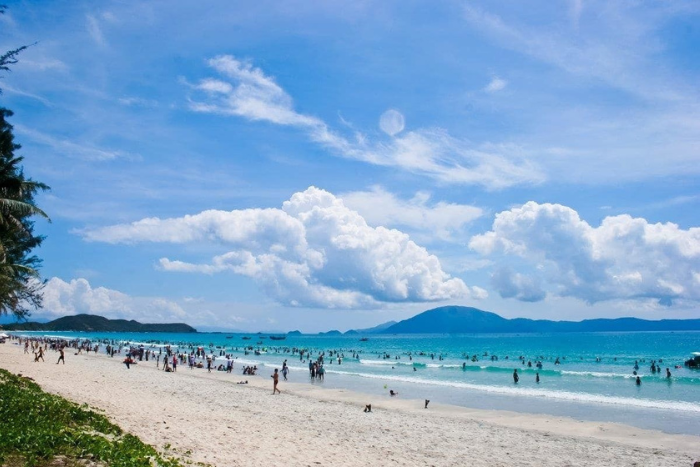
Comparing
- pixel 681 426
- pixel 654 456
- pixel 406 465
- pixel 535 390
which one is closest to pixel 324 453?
pixel 406 465

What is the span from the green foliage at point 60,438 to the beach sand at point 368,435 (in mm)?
1497

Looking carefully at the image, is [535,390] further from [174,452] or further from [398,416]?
[174,452]

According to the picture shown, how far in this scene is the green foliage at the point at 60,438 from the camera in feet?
27.1

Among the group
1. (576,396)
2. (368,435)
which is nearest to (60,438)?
(368,435)

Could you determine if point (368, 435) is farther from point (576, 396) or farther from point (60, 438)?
point (576, 396)

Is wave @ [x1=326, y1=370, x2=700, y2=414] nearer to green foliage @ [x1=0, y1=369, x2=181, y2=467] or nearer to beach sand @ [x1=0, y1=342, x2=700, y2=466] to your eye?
beach sand @ [x1=0, y1=342, x2=700, y2=466]

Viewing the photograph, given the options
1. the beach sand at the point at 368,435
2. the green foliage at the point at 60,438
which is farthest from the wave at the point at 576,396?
the green foliage at the point at 60,438

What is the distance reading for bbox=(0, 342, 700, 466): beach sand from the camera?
13688 millimetres

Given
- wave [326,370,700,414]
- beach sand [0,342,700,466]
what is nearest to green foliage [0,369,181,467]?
beach sand [0,342,700,466]

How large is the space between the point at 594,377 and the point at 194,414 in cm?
4896

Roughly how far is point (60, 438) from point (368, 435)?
1206 centimetres

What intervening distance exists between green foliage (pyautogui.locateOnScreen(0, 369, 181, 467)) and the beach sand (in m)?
1.50

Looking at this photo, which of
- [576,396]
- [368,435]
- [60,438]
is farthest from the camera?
[576,396]

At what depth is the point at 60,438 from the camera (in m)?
9.02
